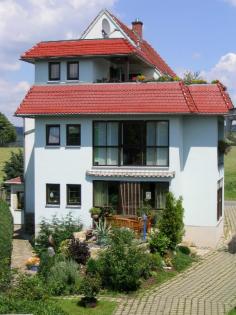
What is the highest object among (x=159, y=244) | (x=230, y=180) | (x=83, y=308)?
(x=230, y=180)

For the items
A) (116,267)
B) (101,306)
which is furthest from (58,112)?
(101,306)

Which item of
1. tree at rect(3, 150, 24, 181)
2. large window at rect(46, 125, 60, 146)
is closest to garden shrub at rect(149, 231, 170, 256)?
large window at rect(46, 125, 60, 146)

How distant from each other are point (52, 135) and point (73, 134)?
4.15ft

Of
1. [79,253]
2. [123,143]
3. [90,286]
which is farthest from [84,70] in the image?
[90,286]

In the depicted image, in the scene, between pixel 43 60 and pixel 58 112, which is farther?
pixel 43 60

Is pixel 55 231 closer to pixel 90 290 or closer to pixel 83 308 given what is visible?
pixel 90 290

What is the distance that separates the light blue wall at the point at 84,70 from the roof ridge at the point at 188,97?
16.8 ft

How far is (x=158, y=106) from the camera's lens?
2861 cm

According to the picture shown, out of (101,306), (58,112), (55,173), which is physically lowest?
(101,306)

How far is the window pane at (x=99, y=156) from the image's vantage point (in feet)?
98.6

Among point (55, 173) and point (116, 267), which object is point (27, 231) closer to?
point (55, 173)

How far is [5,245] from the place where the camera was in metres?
20.0

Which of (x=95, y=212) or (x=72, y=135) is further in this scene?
(x=72, y=135)

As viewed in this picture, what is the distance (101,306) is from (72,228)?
10988 mm
